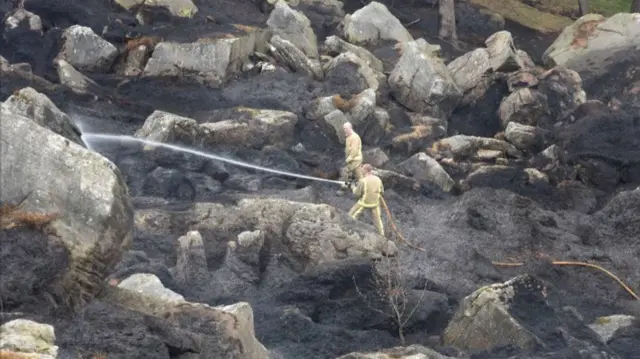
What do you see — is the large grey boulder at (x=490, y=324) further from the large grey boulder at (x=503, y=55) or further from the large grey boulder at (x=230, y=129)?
the large grey boulder at (x=503, y=55)

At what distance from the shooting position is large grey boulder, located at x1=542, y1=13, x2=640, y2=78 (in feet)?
110

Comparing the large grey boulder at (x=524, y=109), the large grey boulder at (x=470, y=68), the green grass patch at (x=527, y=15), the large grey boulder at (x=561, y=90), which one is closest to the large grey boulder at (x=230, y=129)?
the large grey boulder at (x=524, y=109)

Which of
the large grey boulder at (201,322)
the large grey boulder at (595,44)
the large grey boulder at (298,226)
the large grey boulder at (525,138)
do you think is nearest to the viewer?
the large grey boulder at (201,322)

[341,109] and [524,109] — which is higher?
[341,109]

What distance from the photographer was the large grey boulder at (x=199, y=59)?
A: 1143 inches

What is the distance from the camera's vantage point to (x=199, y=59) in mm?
29203

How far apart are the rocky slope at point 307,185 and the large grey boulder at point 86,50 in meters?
0.07

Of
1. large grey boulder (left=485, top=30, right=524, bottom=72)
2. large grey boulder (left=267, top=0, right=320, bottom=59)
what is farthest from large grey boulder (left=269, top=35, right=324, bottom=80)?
large grey boulder (left=485, top=30, right=524, bottom=72)

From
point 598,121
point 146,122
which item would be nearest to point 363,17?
point 598,121

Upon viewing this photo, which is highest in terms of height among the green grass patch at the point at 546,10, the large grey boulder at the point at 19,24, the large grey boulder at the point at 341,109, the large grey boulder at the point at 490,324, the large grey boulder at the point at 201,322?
the large grey boulder at the point at 201,322

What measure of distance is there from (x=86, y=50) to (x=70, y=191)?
1870 cm

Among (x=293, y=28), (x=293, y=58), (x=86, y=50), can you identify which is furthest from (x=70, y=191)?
(x=293, y=28)

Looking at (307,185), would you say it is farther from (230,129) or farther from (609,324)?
(609,324)

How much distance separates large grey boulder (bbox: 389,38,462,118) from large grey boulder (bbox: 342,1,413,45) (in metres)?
3.48
